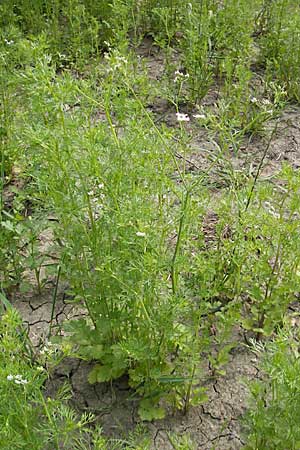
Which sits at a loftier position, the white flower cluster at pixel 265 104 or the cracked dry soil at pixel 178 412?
the white flower cluster at pixel 265 104

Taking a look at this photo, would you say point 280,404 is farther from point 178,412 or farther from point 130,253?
point 130,253

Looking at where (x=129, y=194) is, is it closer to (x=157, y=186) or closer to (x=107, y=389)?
(x=157, y=186)

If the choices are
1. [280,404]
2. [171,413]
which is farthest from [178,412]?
[280,404]

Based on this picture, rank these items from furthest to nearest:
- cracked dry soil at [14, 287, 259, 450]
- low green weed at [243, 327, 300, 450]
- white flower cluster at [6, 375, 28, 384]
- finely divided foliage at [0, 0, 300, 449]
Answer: cracked dry soil at [14, 287, 259, 450] → finely divided foliage at [0, 0, 300, 449] → low green weed at [243, 327, 300, 450] → white flower cluster at [6, 375, 28, 384]

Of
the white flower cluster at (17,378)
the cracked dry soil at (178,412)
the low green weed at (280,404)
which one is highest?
the white flower cluster at (17,378)

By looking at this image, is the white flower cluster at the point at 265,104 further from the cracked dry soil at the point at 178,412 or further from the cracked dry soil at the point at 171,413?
the cracked dry soil at the point at 178,412

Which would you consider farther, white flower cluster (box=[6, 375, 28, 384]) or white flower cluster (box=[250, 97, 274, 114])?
white flower cluster (box=[250, 97, 274, 114])

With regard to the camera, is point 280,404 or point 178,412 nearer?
point 280,404

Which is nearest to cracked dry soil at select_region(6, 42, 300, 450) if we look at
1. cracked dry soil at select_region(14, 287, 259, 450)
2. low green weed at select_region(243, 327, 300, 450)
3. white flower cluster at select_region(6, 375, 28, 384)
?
cracked dry soil at select_region(14, 287, 259, 450)

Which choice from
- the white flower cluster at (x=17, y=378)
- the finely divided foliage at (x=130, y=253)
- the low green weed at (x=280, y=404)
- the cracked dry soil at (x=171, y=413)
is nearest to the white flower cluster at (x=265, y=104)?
the finely divided foliage at (x=130, y=253)

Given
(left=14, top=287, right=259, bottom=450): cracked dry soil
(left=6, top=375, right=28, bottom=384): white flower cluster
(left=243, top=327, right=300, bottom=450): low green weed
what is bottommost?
(left=14, top=287, right=259, bottom=450): cracked dry soil

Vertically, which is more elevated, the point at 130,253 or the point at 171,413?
the point at 130,253

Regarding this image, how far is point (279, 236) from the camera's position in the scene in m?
2.97

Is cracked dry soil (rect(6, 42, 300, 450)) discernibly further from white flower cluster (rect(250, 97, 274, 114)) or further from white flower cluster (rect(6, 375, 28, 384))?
white flower cluster (rect(6, 375, 28, 384))
